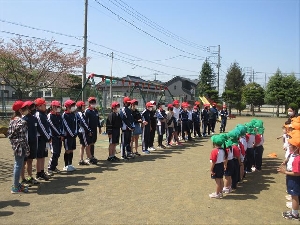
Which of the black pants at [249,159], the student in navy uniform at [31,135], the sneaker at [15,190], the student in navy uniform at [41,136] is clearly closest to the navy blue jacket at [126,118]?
the student in navy uniform at [41,136]

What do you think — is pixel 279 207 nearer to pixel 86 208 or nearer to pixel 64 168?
pixel 86 208

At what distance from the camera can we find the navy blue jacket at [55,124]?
7.73 m

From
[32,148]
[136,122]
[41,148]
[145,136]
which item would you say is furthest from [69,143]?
[145,136]

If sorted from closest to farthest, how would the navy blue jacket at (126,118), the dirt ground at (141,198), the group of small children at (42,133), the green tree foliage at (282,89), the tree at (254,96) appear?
the dirt ground at (141,198)
the group of small children at (42,133)
the navy blue jacket at (126,118)
the green tree foliage at (282,89)
the tree at (254,96)

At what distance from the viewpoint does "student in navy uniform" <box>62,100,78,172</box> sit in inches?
318

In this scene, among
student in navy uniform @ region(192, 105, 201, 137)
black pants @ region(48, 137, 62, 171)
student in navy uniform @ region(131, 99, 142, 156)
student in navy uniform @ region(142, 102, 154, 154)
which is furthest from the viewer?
student in navy uniform @ region(192, 105, 201, 137)

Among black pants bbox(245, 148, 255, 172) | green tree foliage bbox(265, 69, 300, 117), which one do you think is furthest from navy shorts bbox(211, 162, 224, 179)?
green tree foliage bbox(265, 69, 300, 117)

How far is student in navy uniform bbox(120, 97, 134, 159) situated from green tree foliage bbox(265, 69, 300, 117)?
34687mm

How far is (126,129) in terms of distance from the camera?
997cm

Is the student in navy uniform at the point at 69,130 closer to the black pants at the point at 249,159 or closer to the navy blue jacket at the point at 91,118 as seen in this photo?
the navy blue jacket at the point at 91,118

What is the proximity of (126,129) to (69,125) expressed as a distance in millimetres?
2355

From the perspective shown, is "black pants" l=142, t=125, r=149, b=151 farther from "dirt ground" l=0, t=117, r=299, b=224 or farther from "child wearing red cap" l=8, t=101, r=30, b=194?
"child wearing red cap" l=8, t=101, r=30, b=194

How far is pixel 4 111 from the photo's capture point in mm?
19141

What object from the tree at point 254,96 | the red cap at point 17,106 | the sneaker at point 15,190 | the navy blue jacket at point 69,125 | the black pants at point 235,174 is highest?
the tree at point 254,96
